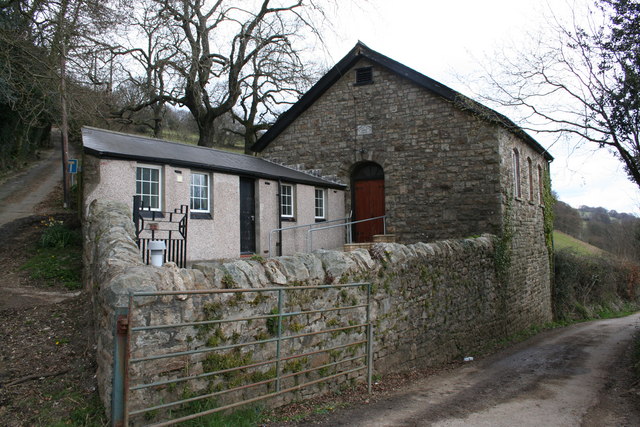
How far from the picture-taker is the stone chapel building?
13.3 m

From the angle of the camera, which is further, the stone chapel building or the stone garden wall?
the stone chapel building

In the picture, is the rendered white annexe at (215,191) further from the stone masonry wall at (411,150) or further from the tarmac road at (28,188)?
the tarmac road at (28,188)

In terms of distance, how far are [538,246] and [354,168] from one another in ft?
24.2

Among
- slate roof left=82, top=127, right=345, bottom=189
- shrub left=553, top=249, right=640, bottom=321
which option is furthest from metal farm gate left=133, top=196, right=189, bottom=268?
shrub left=553, top=249, right=640, bottom=321

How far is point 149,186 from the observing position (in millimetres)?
10242

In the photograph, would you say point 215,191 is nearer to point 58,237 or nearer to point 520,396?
point 58,237

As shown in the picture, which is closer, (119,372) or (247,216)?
(119,372)

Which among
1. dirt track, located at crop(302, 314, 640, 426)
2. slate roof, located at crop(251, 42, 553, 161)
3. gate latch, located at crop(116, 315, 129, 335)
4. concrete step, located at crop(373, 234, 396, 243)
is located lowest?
dirt track, located at crop(302, 314, 640, 426)

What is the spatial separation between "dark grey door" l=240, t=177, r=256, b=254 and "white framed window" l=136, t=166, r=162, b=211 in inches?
105

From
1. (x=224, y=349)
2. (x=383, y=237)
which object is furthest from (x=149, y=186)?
(x=383, y=237)

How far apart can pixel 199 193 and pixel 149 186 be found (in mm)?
1364

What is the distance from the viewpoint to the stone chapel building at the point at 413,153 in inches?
522

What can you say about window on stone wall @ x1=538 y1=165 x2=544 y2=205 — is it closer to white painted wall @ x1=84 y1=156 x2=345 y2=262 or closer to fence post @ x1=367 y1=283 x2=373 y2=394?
white painted wall @ x1=84 y1=156 x2=345 y2=262

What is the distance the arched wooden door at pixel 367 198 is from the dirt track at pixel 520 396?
594 centimetres
